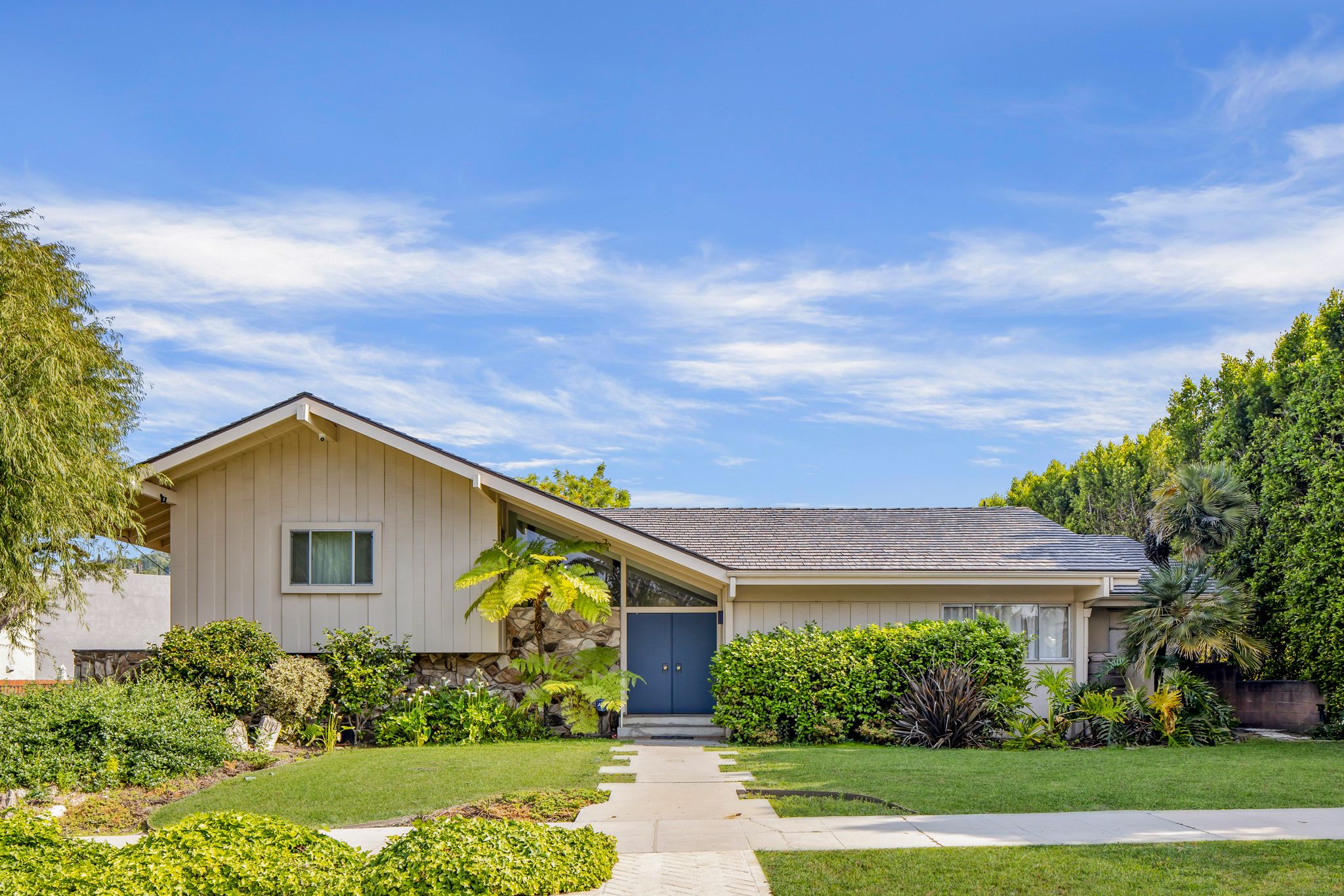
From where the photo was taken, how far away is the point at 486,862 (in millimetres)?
5645

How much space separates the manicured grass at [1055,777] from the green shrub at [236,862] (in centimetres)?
393

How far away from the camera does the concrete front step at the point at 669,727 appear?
15.2 m

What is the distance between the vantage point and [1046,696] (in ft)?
52.1

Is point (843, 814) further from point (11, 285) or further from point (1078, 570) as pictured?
point (11, 285)

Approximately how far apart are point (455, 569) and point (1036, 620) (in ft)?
30.7

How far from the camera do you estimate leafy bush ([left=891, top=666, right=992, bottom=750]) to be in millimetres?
13711

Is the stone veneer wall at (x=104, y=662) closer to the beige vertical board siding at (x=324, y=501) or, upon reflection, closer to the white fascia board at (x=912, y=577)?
the beige vertical board siding at (x=324, y=501)

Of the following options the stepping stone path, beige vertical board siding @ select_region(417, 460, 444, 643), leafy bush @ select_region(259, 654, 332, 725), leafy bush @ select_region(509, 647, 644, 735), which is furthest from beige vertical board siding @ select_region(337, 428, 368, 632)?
the stepping stone path

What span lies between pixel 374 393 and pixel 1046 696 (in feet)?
43.3

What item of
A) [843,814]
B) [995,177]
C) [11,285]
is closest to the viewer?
[843,814]

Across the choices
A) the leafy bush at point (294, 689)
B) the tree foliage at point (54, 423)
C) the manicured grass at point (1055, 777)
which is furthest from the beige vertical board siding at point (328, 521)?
the manicured grass at point (1055, 777)

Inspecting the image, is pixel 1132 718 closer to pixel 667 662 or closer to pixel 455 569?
Result: pixel 667 662

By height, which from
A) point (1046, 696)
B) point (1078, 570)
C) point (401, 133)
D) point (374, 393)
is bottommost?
point (1046, 696)

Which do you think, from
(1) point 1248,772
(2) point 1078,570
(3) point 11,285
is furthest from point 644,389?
(1) point 1248,772
